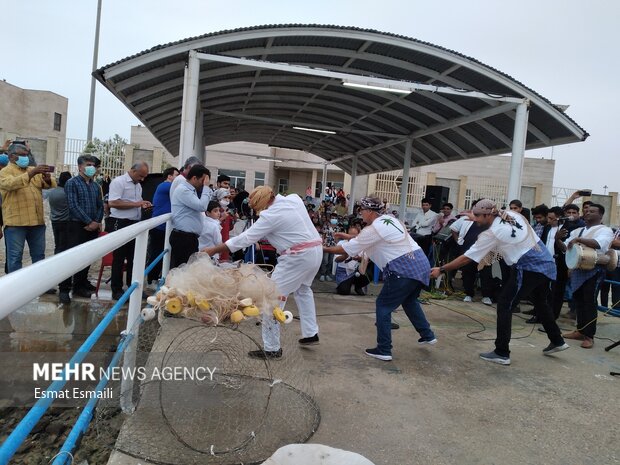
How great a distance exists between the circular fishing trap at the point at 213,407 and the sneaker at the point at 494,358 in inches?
81.6

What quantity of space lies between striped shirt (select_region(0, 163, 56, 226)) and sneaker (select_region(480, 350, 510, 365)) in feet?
17.4

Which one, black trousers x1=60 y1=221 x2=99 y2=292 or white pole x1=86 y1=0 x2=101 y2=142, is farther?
white pole x1=86 y1=0 x2=101 y2=142

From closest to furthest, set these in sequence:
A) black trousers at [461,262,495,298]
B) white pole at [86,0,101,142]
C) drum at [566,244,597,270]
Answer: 1. drum at [566,244,597,270]
2. black trousers at [461,262,495,298]
3. white pole at [86,0,101,142]

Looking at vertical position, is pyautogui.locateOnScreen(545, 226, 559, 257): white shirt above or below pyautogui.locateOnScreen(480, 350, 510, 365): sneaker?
above

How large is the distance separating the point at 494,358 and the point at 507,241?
1.19m

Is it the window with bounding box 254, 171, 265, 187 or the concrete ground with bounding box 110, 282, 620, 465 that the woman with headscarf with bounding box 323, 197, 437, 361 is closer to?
the concrete ground with bounding box 110, 282, 620, 465

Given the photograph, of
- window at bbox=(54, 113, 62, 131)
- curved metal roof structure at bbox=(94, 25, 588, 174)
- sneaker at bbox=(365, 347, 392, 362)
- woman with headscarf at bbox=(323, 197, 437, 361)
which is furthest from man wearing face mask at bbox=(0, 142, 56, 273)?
window at bbox=(54, 113, 62, 131)

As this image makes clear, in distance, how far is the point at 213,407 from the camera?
3064 millimetres

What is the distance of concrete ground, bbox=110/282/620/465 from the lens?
2.87 m

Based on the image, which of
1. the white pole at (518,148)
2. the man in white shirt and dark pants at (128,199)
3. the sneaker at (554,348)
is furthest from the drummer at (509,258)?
the man in white shirt and dark pants at (128,199)

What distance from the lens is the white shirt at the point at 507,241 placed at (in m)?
4.58

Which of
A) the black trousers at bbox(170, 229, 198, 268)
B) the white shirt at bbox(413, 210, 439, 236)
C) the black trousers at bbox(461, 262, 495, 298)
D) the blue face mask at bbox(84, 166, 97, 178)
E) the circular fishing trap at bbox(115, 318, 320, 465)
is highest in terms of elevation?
the blue face mask at bbox(84, 166, 97, 178)

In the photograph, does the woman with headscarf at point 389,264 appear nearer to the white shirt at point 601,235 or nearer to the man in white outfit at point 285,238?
the man in white outfit at point 285,238

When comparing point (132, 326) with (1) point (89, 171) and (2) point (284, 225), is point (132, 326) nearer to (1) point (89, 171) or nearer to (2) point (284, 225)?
(2) point (284, 225)
